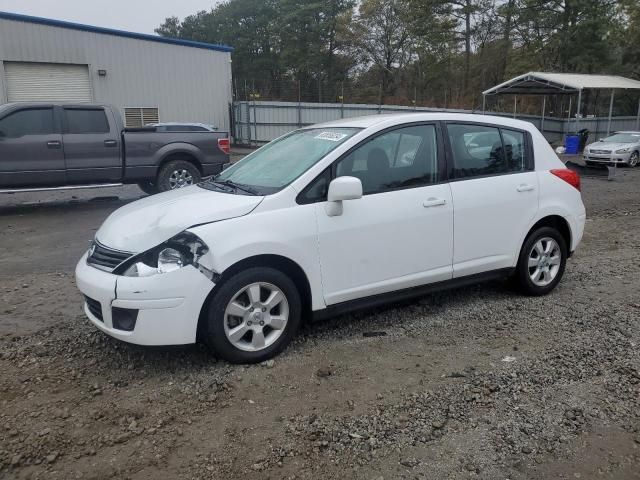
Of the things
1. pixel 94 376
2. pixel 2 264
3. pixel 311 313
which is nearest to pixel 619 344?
pixel 311 313

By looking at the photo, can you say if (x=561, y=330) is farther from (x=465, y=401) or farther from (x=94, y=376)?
(x=94, y=376)

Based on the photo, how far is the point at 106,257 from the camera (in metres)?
3.64

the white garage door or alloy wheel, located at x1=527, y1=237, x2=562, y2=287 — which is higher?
the white garage door

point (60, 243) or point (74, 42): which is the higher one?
point (74, 42)

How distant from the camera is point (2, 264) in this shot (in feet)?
21.0

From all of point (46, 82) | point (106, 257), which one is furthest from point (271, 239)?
point (46, 82)

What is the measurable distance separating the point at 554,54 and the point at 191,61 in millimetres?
23567

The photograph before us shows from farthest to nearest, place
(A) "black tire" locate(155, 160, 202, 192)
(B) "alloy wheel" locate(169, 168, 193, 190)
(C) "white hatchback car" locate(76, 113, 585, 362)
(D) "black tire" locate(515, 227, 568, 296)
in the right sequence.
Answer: (B) "alloy wheel" locate(169, 168, 193, 190) → (A) "black tire" locate(155, 160, 202, 192) → (D) "black tire" locate(515, 227, 568, 296) → (C) "white hatchback car" locate(76, 113, 585, 362)

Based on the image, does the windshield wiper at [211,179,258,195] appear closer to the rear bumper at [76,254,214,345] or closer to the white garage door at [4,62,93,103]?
the rear bumper at [76,254,214,345]

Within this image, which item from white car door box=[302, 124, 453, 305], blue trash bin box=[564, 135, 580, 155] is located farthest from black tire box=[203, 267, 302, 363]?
blue trash bin box=[564, 135, 580, 155]

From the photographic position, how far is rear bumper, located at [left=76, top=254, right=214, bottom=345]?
11.0 ft

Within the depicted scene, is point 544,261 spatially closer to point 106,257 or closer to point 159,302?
point 159,302

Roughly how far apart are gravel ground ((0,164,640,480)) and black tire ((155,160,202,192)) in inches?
216

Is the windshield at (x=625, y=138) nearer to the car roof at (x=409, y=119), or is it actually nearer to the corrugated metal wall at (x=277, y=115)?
the corrugated metal wall at (x=277, y=115)
